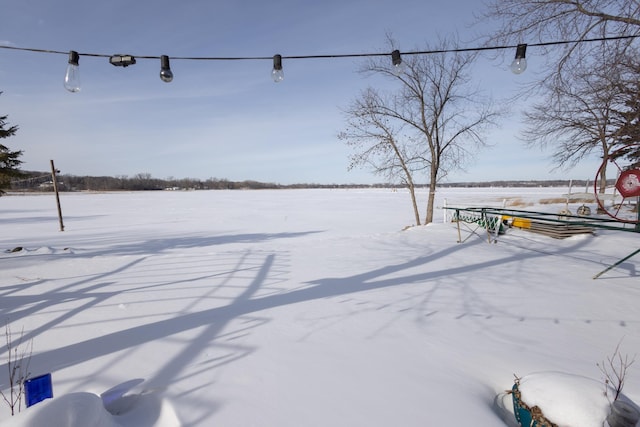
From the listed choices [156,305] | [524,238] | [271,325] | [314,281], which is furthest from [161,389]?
[524,238]

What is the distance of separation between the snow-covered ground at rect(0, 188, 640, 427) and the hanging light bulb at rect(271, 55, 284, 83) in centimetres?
341

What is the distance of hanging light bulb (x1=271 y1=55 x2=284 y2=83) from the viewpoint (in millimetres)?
4086

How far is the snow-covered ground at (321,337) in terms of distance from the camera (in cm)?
219

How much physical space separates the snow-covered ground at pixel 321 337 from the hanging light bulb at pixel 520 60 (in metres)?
3.38

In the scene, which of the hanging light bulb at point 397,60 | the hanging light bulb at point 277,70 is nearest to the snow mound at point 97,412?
the hanging light bulb at point 277,70

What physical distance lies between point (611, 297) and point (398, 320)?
140 inches

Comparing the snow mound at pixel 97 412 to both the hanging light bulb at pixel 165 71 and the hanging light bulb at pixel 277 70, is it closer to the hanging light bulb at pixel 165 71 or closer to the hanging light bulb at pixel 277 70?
the hanging light bulb at pixel 165 71

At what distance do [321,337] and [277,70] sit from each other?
3716mm

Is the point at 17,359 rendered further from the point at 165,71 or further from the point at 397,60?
the point at 397,60

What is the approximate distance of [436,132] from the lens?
13656 millimetres

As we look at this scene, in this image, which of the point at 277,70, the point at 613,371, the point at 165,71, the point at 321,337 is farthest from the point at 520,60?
the point at 165,71

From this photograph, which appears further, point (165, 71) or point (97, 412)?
point (165, 71)

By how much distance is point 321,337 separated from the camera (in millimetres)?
3312

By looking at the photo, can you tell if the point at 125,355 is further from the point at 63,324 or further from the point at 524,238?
the point at 524,238
